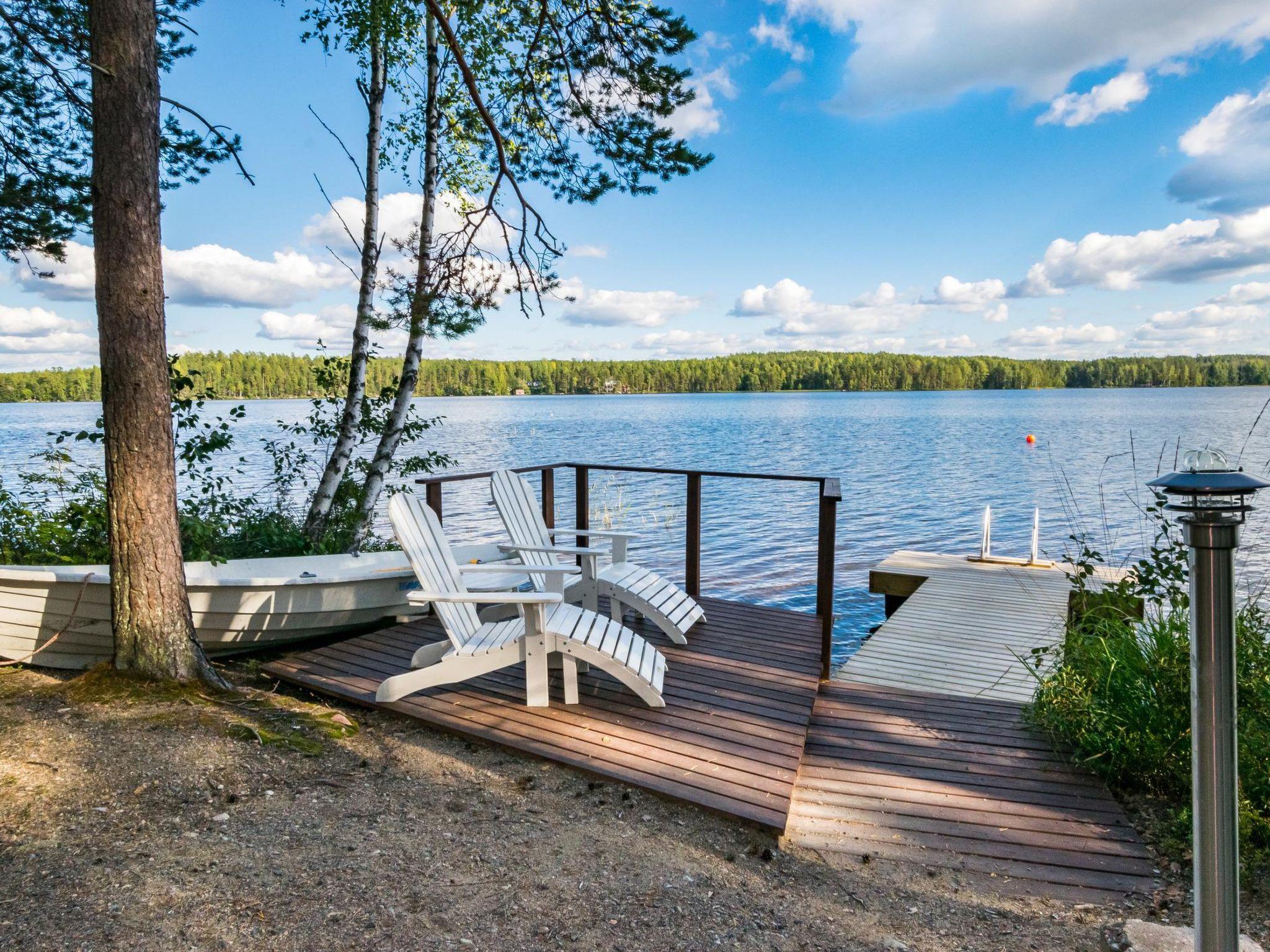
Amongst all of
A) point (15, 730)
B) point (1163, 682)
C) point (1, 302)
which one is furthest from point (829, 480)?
point (1, 302)

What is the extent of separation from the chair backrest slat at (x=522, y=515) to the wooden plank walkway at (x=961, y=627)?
78.2 inches

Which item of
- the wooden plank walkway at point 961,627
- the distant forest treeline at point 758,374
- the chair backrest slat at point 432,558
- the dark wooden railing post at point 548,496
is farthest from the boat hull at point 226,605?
the distant forest treeline at point 758,374

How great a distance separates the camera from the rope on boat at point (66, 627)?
3711mm

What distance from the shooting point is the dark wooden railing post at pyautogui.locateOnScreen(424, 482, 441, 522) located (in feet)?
15.4

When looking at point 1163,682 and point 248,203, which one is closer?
point 1163,682

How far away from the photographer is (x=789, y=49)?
11.4 m

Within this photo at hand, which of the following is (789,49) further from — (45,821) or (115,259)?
(45,821)

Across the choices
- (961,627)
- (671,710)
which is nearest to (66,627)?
(671,710)

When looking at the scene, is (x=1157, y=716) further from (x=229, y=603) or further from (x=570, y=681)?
(x=229, y=603)

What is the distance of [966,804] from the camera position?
111 inches

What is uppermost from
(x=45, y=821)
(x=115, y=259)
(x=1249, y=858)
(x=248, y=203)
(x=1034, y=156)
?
(x=1034, y=156)

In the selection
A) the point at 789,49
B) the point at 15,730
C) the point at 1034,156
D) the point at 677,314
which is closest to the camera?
the point at 15,730

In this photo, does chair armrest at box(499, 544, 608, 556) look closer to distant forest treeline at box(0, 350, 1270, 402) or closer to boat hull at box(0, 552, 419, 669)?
boat hull at box(0, 552, 419, 669)

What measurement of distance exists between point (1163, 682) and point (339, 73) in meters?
7.46
